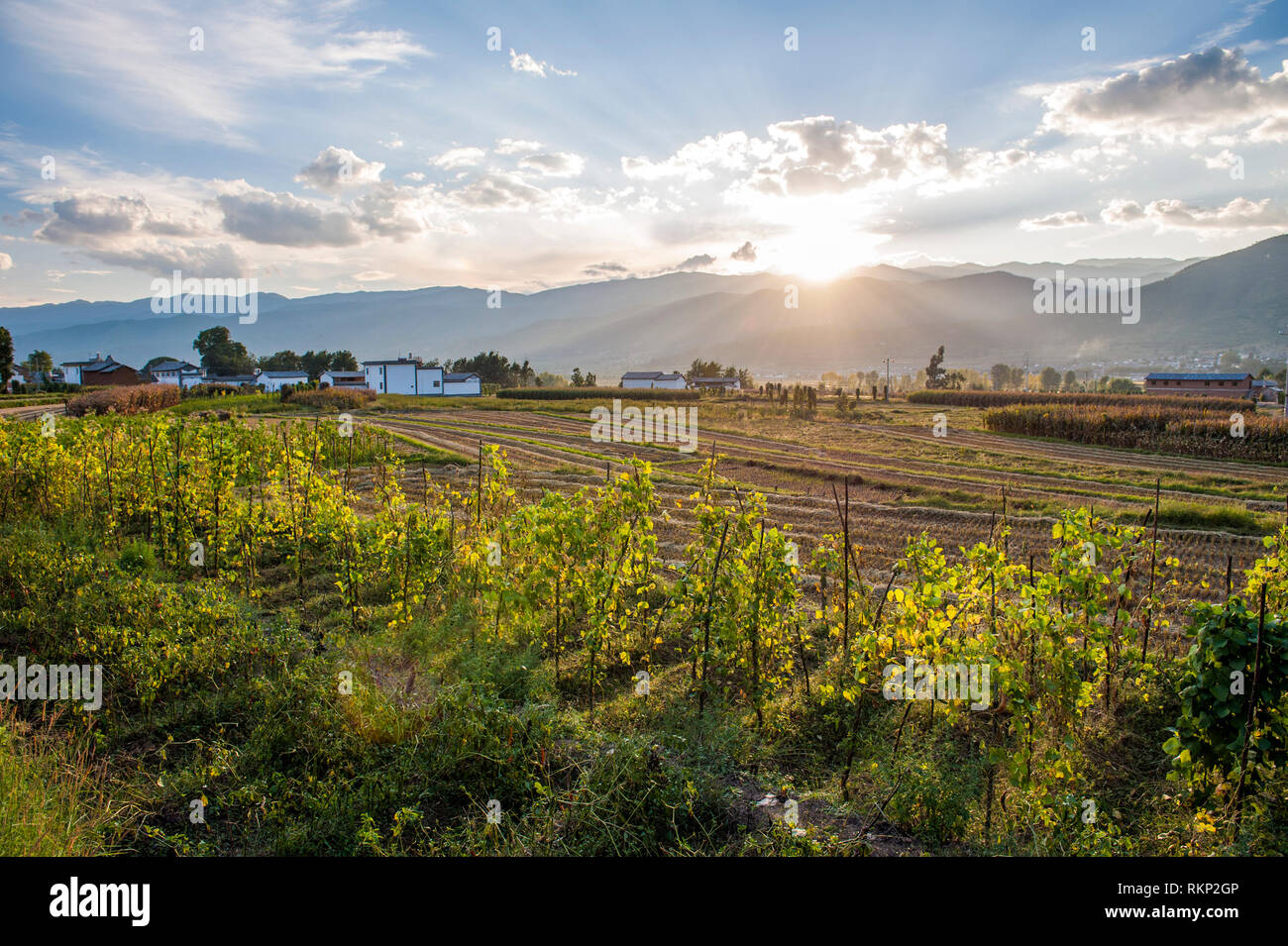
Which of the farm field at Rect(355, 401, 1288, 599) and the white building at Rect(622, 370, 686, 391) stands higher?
the white building at Rect(622, 370, 686, 391)

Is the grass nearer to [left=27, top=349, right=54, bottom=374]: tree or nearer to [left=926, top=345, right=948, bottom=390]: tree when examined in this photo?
[left=926, top=345, right=948, bottom=390]: tree

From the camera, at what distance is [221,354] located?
118188 mm

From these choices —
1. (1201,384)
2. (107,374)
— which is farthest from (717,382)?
(107,374)

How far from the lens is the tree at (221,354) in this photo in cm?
11618

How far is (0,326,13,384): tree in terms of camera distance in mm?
57769

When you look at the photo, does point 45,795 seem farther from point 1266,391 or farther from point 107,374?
point 1266,391

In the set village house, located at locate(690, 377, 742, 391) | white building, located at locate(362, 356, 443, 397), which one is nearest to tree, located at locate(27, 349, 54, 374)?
white building, located at locate(362, 356, 443, 397)

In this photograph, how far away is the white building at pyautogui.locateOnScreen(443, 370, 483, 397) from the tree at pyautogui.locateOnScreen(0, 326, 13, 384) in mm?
39765

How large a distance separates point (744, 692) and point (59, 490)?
40.1 ft

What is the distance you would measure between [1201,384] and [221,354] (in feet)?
465

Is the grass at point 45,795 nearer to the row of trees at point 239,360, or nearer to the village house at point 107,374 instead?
the village house at point 107,374
